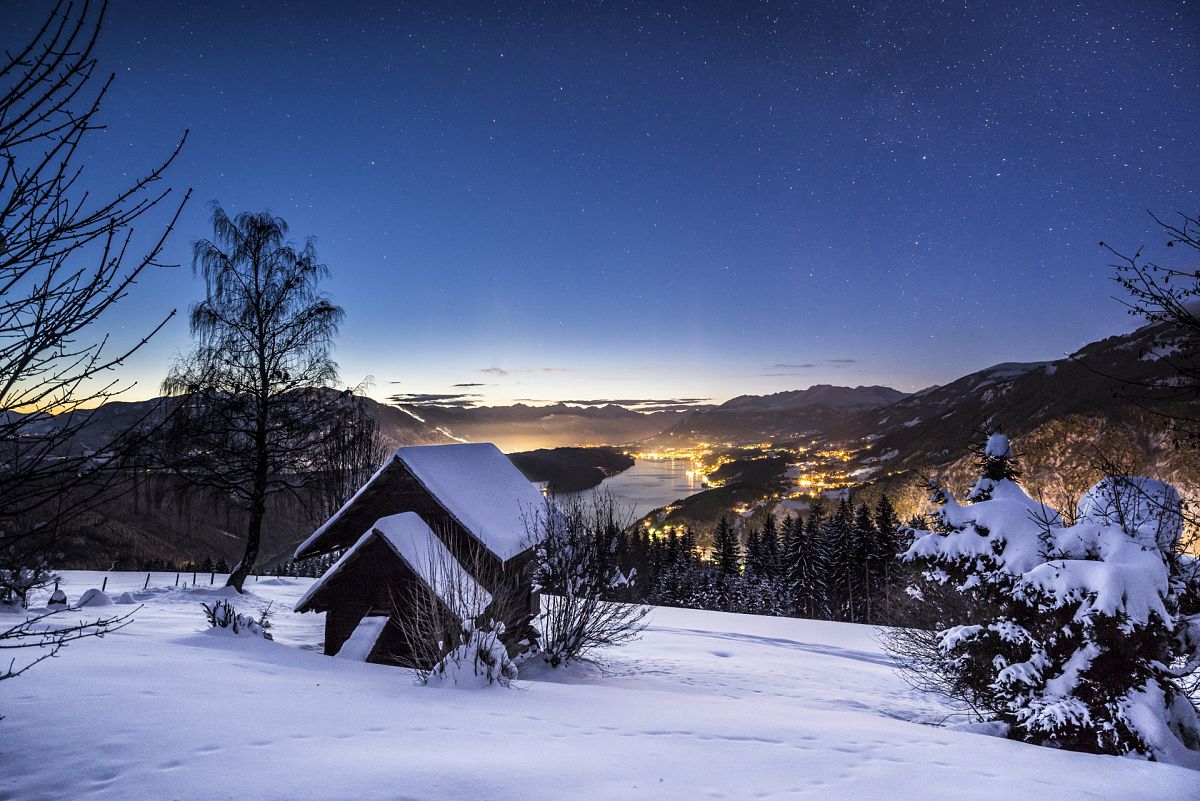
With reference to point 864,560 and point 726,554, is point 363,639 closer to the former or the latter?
point 864,560

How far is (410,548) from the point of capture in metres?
12.5

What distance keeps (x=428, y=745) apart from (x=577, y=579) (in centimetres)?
734

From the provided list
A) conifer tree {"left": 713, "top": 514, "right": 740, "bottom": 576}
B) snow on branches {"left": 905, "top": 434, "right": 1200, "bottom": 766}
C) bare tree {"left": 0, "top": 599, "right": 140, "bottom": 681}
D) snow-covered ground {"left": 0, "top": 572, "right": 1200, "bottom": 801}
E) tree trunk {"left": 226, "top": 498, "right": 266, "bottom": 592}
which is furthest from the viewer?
conifer tree {"left": 713, "top": 514, "right": 740, "bottom": 576}

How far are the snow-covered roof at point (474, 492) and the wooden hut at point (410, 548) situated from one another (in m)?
0.03

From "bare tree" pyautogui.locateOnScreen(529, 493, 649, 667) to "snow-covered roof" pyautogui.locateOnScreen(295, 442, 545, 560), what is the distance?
0.81 m

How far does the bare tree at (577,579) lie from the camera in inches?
482

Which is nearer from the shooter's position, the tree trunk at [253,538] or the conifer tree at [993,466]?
the conifer tree at [993,466]

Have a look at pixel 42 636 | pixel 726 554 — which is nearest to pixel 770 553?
pixel 726 554

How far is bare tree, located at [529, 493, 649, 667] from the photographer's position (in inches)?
482

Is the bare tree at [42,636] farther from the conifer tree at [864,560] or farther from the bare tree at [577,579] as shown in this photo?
→ the conifer tree at [864,560]

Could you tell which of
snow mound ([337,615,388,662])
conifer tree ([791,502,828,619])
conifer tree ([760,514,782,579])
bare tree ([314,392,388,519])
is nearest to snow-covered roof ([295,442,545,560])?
snow mound ([337,615,388,662])

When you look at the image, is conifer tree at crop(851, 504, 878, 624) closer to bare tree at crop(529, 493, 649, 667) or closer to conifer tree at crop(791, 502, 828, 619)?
conifer tree at crop(791, 502, 828, 619)

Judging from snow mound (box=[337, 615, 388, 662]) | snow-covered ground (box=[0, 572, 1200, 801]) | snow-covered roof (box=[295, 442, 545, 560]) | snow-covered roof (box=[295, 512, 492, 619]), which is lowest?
snow mound (box=[337, 615, 388, 662])

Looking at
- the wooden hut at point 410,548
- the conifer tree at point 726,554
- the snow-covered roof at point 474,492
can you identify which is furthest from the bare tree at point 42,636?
the conifer tree at point 726,554
